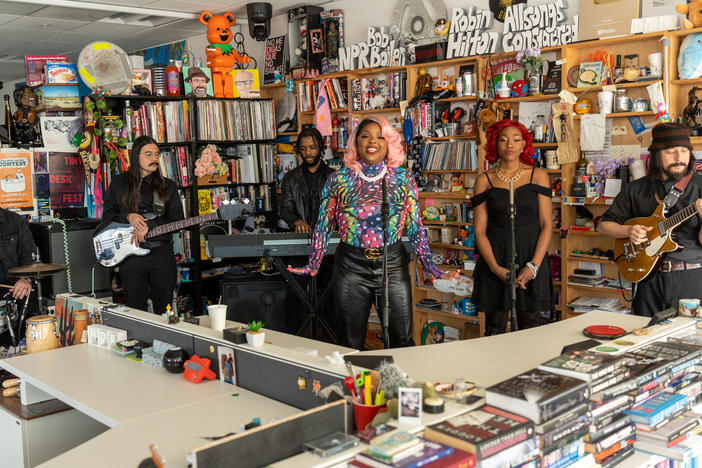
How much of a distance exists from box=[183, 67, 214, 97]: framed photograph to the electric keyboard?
2.14 m

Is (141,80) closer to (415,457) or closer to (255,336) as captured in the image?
(255,336)

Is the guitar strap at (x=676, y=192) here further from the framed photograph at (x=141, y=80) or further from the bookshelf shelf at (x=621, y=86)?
the framed photograph at (x=141, y=80)

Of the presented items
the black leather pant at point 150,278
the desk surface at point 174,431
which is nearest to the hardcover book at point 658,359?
the desk surface at point 174,431

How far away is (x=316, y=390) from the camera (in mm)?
2121

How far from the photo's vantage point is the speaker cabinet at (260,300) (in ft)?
16.6

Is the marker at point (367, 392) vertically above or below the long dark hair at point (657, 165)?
below

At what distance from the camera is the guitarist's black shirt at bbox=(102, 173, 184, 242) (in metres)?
4.84

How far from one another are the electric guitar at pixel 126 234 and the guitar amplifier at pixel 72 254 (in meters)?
0.55

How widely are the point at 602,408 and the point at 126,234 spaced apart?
12.4ft

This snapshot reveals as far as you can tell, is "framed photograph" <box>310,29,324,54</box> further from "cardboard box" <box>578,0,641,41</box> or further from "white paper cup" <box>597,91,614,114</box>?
"white paper cup" <box>597,91,614,114</box>

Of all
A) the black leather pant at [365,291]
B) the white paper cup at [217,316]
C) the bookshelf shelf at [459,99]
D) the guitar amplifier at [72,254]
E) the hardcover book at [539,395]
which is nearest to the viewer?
the hardcover book at [539,395]

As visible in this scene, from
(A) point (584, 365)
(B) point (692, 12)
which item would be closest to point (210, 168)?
(B) point (692, 12)

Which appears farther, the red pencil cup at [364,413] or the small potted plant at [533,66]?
the small potted plant at [533,66]

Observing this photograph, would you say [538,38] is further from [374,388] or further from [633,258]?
[374,388]
